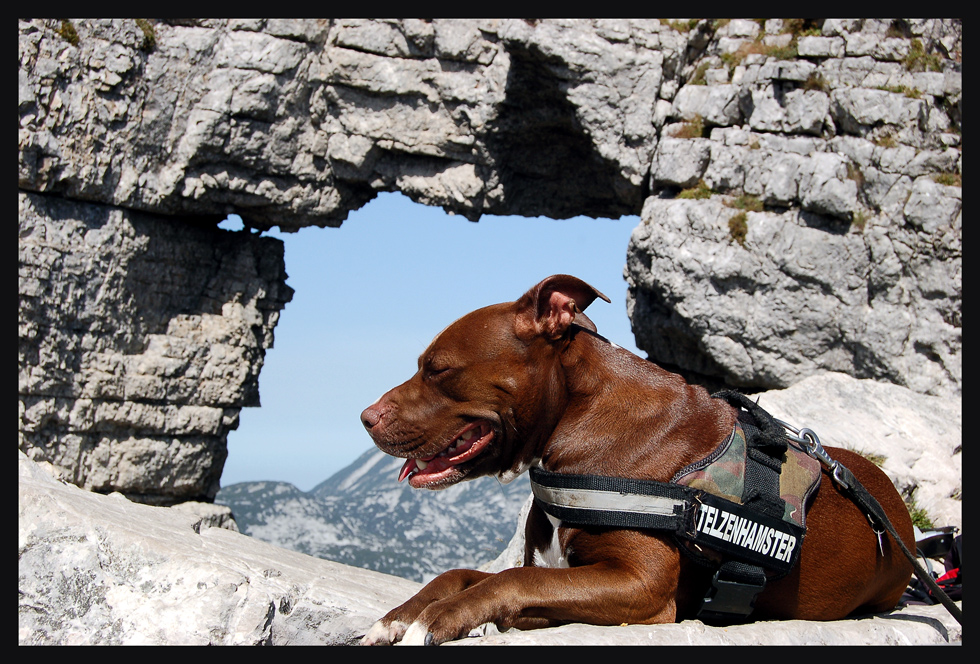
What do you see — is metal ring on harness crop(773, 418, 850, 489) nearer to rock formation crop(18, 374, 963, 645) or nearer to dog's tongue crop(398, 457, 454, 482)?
rock formation crop(18, 374, 963, 645)

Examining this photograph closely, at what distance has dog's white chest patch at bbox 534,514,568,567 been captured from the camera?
2.72 m

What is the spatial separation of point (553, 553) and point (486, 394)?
0.63 metres

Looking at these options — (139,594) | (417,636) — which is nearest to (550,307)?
(417,636)

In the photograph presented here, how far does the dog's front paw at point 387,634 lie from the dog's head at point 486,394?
489 millimetres

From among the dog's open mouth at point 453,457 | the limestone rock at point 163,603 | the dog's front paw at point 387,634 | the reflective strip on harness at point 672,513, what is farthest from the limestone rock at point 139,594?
the reflective strip on harness at point 672,513

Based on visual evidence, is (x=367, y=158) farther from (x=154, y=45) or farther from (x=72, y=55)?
(x=72, y=55)

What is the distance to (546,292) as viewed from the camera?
268cm

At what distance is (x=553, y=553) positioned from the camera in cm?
278

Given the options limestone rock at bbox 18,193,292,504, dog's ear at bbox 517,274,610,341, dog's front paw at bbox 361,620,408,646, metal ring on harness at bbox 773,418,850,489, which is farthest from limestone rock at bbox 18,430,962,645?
limestone rock at bbox 18,193,292,504

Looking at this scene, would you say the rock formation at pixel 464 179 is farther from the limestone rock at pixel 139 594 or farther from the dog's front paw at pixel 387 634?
the dog's front paw at pixel 387 634

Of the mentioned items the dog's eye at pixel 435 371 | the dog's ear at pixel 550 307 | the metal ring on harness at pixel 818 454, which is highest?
the dog's ear at pixel 550 307

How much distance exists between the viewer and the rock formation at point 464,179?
818cm

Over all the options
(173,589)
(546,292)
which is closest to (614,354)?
(546,292)

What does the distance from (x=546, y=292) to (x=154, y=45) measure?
8.22 meters
